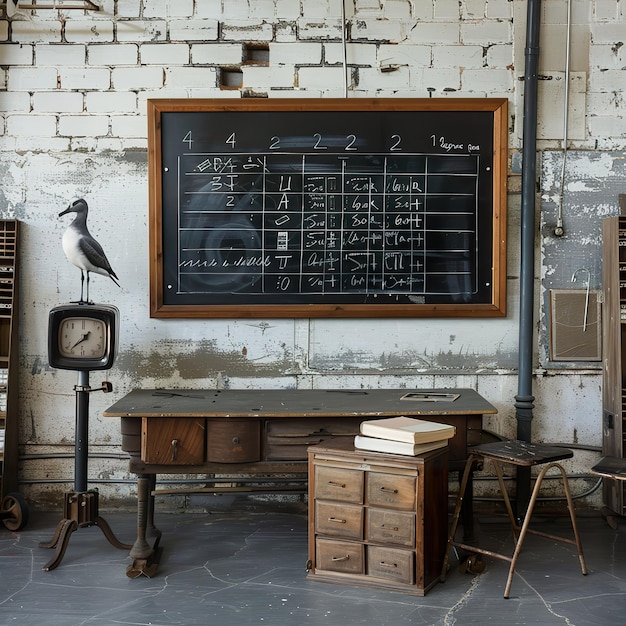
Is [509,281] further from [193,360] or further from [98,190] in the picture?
[98,190]

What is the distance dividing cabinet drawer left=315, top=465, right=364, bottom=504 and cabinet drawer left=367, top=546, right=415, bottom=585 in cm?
24

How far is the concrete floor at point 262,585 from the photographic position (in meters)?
3.31

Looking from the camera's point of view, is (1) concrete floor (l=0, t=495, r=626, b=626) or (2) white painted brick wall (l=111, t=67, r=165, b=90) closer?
(1) concrete floor (l=0, t=495, r=626, b=626)

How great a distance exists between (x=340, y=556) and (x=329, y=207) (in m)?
2.01

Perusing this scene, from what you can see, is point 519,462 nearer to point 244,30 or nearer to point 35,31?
point 244,30

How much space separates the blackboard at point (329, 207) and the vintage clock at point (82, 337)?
66cm

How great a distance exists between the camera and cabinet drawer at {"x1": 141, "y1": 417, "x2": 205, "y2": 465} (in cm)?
384

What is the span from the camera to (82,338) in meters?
4.07

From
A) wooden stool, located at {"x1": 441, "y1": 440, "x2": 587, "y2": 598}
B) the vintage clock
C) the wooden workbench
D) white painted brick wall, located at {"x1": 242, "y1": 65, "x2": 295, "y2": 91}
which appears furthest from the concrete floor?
white painted brick wall, located at {"x1": 242, "y1": 65, "x2": 295, "y2": 91}

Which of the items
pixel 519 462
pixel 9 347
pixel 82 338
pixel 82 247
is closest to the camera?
pixel 519 462

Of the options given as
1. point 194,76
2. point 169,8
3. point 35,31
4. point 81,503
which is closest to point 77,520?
point 81,503

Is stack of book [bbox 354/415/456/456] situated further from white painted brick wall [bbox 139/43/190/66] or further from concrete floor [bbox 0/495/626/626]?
white painted brick wall [bbox 139/43/190/66]

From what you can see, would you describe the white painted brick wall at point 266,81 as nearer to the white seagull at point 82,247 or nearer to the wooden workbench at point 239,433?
the white seagull at point 82,247

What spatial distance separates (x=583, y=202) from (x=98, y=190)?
9.32ft
